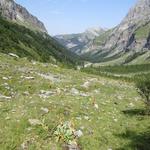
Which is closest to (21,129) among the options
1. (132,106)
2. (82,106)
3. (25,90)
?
(82,106)

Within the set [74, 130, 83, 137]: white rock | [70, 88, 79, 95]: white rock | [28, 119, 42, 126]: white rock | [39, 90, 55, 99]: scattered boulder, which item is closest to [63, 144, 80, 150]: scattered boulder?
[74, 130, 83, 137]: white rock

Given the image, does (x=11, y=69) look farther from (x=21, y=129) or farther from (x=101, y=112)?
(x=21, y=129)

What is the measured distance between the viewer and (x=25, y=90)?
Result: 3428cm

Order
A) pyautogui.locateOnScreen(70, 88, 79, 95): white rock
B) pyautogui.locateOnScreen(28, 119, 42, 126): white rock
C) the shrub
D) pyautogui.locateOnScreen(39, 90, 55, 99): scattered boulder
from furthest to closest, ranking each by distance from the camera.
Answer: pyautogui.locateOnScreen(70, 88, 79, 95): white rock → pyautogui.locateOnScreen(39, 90, 55, 99): scattered boulder → the shrub → pyautogui.locateOnScreen(28, 119, 42, 126): white rock

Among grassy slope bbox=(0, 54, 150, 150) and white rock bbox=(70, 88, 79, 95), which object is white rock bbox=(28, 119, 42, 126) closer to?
grassy slope bbox=(0, 54, 150, 150)

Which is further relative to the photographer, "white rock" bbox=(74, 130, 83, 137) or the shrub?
the shrub

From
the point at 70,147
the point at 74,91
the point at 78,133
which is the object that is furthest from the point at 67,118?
the point at 74,91

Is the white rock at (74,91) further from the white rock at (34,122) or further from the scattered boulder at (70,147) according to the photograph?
the scattered boulder at (70,147)

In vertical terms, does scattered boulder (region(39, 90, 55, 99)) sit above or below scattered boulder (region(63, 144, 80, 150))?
above

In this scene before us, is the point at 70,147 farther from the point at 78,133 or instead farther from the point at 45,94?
the point at 45,94

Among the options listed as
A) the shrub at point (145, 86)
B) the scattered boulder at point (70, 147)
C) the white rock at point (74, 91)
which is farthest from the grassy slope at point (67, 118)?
the shrub at point (145, 86)

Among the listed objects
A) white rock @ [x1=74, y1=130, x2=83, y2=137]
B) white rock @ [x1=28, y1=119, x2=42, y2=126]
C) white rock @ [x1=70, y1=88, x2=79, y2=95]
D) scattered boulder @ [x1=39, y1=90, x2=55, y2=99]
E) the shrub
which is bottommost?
white rock @ [x1=74, y1=130, x2=83, y2=137]

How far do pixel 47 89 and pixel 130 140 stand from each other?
1503cm

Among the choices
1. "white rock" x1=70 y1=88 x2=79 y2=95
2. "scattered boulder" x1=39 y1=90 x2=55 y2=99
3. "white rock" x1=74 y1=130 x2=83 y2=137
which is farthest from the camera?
"white rock" x1=70 y1=88 x2=79 y2=95
